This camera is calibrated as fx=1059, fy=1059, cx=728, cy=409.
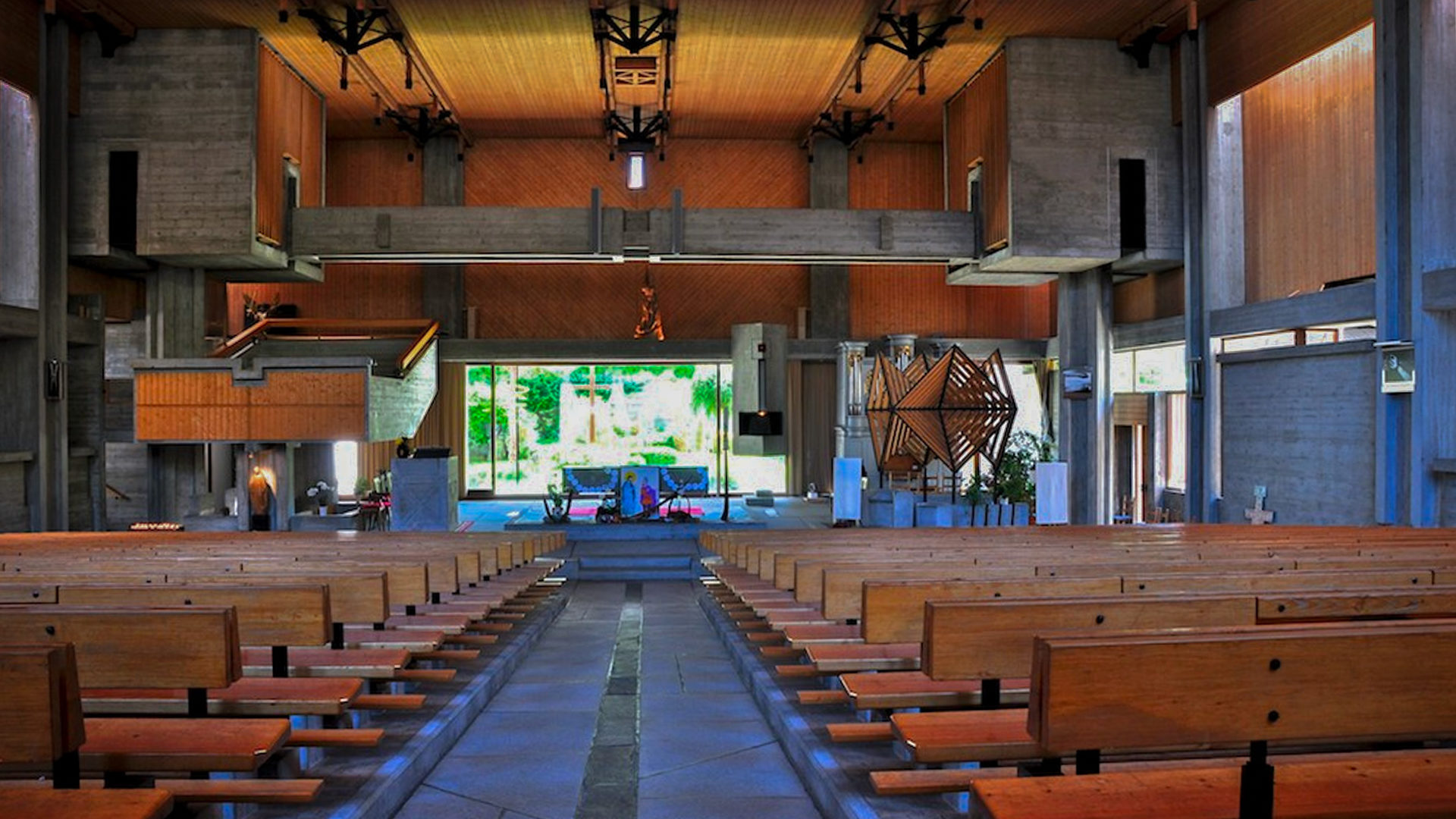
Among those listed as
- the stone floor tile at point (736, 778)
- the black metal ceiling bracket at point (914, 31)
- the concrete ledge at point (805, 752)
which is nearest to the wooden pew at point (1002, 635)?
the concrete ledge at point (805, 752)

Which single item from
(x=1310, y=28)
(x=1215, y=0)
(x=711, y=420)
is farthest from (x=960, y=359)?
(x=711, y=420)

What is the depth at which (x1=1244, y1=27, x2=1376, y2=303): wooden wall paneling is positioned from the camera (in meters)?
11.7

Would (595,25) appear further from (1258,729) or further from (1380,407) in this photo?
(1258,729)

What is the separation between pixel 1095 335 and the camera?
51.4 feet

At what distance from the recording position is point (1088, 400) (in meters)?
15.6

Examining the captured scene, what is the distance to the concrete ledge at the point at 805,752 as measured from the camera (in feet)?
9.66

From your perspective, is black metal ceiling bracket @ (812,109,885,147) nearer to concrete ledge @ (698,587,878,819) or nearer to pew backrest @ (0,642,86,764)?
concrete ledge @ (698,587,878,819)

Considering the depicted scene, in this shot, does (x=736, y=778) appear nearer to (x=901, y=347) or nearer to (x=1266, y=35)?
(x=1266, y=35)

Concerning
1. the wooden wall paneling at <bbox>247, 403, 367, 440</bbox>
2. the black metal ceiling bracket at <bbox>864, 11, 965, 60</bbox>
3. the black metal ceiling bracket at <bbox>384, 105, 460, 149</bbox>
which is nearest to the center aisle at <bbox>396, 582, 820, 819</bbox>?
the wooden wall paneling at <bbox>247, 403, 367, 440</bbox>

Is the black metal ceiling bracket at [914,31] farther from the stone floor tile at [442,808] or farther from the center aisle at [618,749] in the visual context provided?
the stone floor tile at [442,808]

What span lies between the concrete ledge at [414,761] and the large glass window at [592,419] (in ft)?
53.9

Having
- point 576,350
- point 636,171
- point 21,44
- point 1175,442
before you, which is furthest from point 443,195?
point 1175,442

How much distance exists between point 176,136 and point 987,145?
36.8 ft

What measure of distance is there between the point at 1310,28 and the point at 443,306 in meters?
15.4
